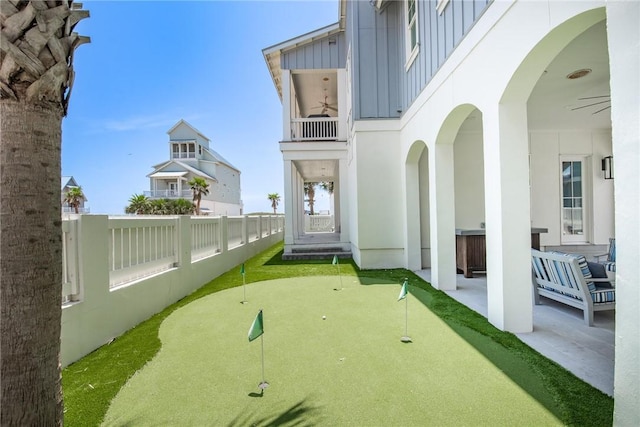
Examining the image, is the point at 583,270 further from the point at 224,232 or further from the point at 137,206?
the point at 137,206

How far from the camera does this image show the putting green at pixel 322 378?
7.41 feet

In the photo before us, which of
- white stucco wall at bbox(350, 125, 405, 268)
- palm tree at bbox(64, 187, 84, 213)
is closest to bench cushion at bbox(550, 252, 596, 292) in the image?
white stucco wall at bbox(350, 125, 405, 268)

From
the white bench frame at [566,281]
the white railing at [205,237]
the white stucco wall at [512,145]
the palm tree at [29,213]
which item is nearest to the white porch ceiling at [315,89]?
the white stucco wall at [512,145]

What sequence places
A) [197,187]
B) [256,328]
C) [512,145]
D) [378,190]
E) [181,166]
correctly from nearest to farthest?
[256,328] < [512,145] < [378,190] < [197,187] < [181,166]

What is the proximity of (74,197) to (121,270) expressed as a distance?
35.9 m

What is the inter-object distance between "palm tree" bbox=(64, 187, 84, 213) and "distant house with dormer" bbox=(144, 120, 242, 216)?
687cm

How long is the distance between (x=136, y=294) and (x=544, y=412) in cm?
478

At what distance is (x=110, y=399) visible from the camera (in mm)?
2502

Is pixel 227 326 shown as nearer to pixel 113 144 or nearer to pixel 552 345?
pixel 552 345

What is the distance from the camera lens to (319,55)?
452 inches

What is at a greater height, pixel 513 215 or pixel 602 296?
pixel 513 215

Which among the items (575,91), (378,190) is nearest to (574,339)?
(575,91)

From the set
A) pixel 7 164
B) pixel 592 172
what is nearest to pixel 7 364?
pixel 7 164

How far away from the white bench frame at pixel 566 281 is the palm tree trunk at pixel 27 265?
203 inches
